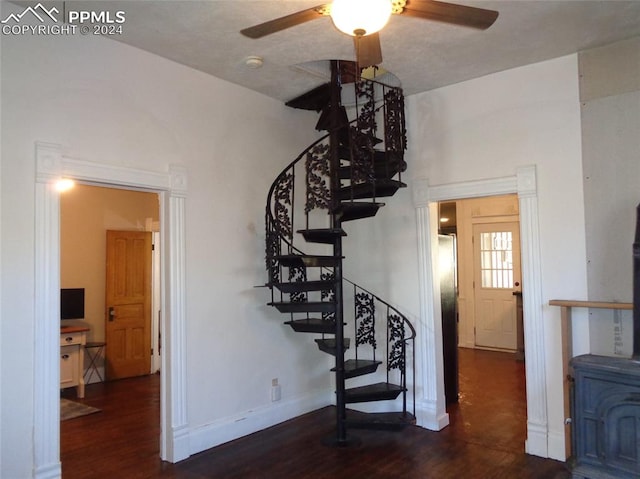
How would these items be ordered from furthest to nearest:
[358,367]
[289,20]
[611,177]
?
[358,367], [611,177], [289,20]

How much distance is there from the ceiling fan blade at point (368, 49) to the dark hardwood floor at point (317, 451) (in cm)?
291

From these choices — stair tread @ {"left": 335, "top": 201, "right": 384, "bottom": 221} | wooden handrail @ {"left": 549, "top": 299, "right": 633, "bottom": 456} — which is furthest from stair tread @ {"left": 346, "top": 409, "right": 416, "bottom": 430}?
stair tread @ {"left": 335, "top": 201, "right": 384, "bottom": 221}

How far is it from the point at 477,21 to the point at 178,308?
2.98 meters

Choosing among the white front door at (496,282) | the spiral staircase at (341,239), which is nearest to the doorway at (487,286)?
the white front door at (496,282)

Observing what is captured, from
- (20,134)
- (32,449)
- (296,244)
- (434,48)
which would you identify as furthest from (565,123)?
(32,449)

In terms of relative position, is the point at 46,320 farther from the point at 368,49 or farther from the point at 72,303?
the point at 72,303

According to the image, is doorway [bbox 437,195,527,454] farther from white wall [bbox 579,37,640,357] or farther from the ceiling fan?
the ceiling fan

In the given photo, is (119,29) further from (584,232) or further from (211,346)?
(584,232)

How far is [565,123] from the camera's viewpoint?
3807 millimetres

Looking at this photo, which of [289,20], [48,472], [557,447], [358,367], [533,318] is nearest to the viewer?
[289,20]

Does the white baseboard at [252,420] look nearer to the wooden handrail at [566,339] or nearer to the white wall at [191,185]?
the white wall at [191,185]

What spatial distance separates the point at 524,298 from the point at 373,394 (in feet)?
5.27

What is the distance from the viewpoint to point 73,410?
5.14 m

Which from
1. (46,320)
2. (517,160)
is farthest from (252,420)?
(517,160)
